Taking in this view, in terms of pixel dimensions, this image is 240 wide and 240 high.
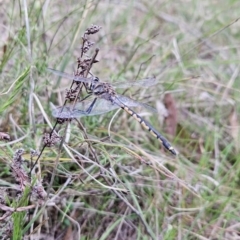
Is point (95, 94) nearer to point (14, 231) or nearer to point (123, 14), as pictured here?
point (14, 231)

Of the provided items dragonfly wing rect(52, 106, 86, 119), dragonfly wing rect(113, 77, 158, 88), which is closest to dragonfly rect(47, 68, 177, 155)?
dragonfly wing rect(52, 106, 86, 119)

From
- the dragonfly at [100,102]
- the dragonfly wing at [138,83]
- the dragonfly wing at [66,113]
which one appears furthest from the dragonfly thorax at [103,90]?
the dragonfly wing at [138,83]

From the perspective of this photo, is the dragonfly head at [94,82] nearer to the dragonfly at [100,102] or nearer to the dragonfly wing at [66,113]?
the dragonfly at [100,102]

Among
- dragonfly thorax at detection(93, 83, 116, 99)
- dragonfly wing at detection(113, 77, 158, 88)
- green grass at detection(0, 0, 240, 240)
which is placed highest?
dragonfly wing at detection(113, 77, 158, 88)

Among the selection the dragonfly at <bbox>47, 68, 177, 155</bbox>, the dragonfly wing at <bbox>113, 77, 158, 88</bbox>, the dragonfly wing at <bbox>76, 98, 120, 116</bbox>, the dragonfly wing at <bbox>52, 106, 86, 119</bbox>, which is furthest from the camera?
the dragonfly wing at <bbox>113, 77, 158, 88</bbox>

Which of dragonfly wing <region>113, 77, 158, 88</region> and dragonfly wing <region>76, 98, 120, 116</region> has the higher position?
dragonfly wing <region>113, 77, 158, 88</region>

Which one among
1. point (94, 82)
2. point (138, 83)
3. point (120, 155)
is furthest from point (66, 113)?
point (138, 83)

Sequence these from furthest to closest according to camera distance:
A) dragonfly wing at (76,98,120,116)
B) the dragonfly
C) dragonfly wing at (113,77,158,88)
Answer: dragonfly wing at (113,77,158,88)
dragonfly wing at (76,98,120,116)
the dragonfly

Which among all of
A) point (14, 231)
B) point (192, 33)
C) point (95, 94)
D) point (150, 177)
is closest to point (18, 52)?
point (95, 94)

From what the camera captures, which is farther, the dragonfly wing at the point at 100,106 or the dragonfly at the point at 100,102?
the dragonfly wing at the point at 100,106

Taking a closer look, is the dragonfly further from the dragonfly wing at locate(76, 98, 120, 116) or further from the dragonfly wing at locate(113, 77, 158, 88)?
the dragonfly wing at locate(113, 77, 158, 88)

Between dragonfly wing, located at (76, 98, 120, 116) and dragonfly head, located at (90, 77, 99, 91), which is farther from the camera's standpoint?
dragonfly wing, located at (76, 98, 120, 116)

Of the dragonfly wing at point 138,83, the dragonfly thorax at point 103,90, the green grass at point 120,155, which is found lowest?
the green grass at point 120,155
